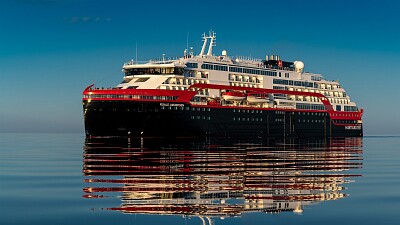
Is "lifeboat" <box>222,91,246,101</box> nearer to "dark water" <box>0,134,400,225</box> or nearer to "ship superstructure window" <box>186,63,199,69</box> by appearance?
"ship superstructure window" <box>186,63,199,69</box>

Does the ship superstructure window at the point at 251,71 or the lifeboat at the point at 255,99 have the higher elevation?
the ship superstructure window at the point at 251,71

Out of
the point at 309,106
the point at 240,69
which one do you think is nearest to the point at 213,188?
the point at 240,69

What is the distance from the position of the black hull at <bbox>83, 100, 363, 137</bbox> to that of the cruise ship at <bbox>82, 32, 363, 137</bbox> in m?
0.15

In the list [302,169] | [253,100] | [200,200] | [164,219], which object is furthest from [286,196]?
[253,100]

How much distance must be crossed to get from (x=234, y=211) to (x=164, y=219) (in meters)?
2.21

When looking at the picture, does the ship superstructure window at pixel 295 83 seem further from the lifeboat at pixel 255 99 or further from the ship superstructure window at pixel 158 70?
the ship superstructure window at pixel 158 70

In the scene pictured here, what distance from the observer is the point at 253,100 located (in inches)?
3760

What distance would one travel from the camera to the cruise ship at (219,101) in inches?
3108

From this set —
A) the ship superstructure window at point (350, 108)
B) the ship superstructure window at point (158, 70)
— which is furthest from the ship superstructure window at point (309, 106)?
the ship superstructure window at point (158, 70)

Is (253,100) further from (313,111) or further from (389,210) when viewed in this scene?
(389,210)

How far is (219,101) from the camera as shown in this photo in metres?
89.9

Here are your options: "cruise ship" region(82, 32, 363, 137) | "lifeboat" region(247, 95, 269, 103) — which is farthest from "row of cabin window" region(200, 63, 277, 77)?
"lifeboat" region(247, 95, 269, 103)

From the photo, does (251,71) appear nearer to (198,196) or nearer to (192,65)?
(192,65)

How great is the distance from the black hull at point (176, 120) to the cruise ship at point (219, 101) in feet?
0.48
